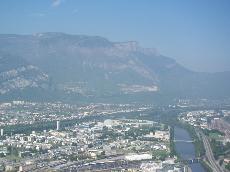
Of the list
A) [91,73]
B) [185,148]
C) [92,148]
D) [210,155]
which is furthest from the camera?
[91,73]

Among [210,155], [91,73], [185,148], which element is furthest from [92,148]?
[91,73]

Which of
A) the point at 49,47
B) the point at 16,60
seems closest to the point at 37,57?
the point at 49,47

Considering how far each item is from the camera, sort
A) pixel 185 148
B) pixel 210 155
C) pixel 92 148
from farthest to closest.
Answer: pixel 185 148, pixel 92 148, pixel 210 155

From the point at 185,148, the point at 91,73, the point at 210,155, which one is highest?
the point at 91,73

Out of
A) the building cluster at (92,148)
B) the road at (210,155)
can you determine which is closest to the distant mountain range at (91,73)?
the building cluster at (92,148)

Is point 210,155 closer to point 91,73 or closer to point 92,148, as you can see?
point 92,148

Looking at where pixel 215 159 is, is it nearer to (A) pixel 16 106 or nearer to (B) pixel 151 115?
(B) pixel 151 115
